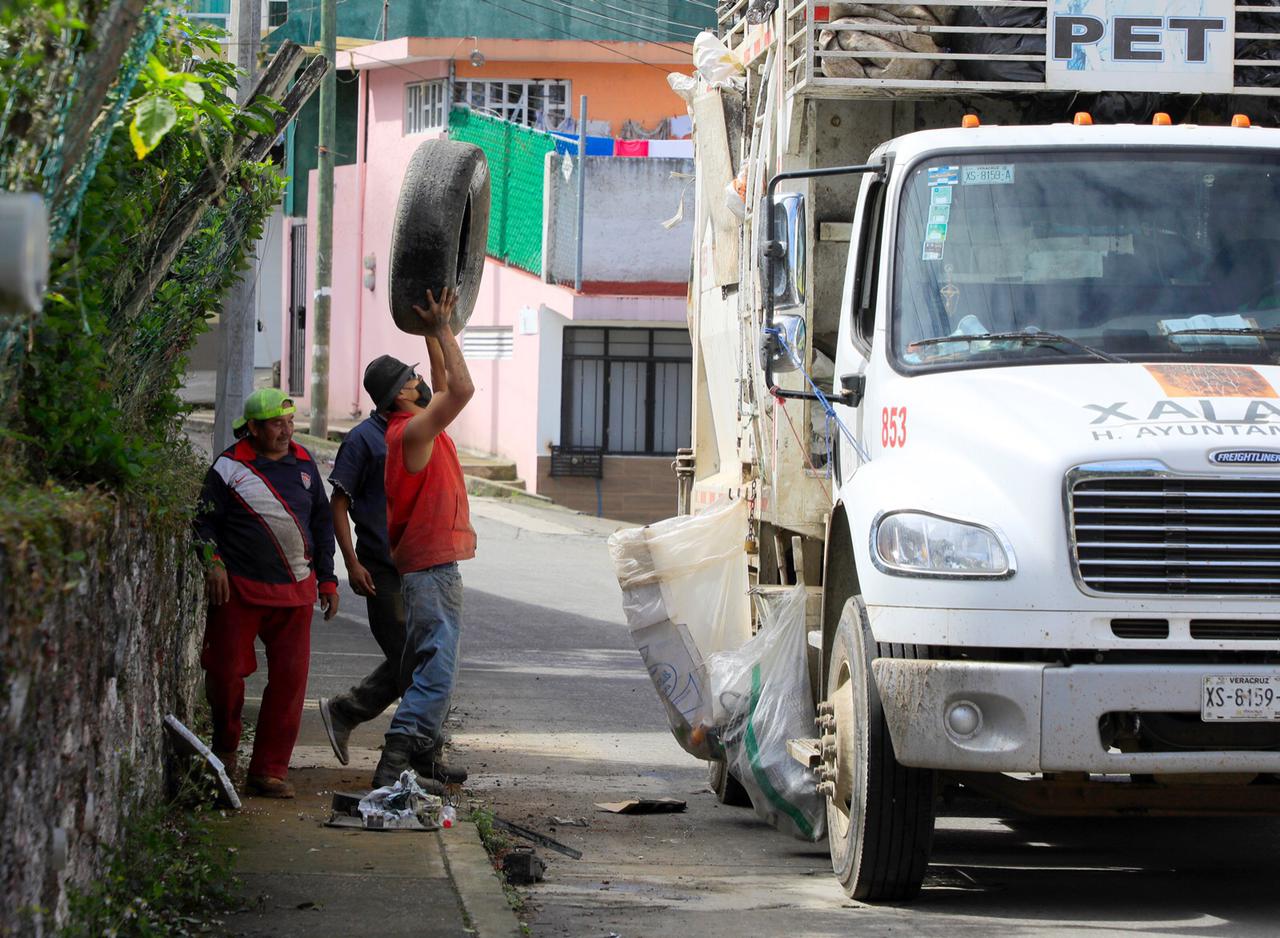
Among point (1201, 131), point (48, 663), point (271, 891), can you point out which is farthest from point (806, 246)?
point (48, 663)

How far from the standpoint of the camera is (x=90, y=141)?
4688 mm

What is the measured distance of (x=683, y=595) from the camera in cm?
816

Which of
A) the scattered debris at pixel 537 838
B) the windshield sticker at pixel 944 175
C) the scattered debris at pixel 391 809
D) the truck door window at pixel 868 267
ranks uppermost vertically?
the windshield sticker at pixel 944 175

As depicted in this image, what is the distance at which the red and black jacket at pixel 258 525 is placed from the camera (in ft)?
24.1

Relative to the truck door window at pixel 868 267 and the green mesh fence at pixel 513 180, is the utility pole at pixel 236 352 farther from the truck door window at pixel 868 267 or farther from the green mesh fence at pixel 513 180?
the green mesh fence at pixel 513 180

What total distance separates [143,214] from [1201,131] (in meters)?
3.60

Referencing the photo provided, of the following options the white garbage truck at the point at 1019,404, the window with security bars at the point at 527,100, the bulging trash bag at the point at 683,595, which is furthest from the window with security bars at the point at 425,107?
the bulging trash bag at the point at 683,595

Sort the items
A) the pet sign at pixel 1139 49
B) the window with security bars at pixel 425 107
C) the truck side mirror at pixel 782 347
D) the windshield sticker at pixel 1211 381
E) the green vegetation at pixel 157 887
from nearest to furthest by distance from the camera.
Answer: the green vegetation at pixel 157 887 < the windshield sticker at pixel 1211 381 < the truck side mirror at pixel 782 347 < the pet sign at pixel 1139 49 < the window with security bars at pixel 425 107

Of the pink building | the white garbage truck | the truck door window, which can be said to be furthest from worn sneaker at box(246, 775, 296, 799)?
the pink building

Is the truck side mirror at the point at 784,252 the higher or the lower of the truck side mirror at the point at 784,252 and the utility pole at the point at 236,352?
the higher

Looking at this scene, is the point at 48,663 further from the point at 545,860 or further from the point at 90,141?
the point at 545,860

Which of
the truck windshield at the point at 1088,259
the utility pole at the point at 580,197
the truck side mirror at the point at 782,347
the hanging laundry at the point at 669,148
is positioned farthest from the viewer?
the hanging laundry at the point at 669,148

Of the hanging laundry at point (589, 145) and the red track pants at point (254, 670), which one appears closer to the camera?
the red track pants at point (254, 670)

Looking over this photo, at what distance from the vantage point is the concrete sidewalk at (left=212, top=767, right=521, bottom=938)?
5.38 meters
